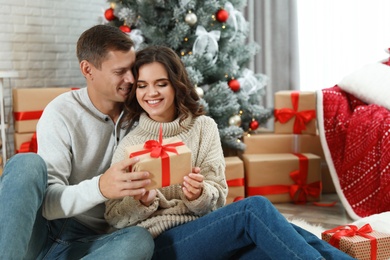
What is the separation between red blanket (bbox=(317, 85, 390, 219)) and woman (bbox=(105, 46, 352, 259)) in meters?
1.03

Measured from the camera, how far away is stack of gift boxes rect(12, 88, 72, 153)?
3201 millimetres

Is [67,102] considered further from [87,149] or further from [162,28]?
[162,28]

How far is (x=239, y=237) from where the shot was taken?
59.8 inches

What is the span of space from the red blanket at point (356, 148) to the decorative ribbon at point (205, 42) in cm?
64

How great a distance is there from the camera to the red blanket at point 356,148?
98.5 inches

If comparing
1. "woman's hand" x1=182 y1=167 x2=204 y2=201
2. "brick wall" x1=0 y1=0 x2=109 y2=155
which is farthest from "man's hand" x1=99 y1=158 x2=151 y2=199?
"brick wall" x1=0 y1=0 x2=109 y2=155

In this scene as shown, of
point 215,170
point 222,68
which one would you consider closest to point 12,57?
point 222,68

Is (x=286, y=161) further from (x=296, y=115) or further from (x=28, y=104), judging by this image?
(x=28, y=104)

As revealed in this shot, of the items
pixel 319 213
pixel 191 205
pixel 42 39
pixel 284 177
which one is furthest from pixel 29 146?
pixel 191 205

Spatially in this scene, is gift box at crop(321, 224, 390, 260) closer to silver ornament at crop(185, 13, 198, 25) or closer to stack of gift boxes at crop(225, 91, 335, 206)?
stack of gift boxes at crop(225, 91, 335, 206)

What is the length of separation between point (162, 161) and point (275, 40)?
9.47 ft

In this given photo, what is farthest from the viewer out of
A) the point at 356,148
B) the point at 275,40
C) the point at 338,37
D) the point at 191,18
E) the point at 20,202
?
the point at 275,40

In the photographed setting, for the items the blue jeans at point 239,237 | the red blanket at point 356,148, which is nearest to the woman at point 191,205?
the blue jeans at point 239,237

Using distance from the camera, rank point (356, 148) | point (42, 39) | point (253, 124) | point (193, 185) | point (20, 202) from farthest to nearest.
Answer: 1. point (42, 39)
2. point (253, 124)
3. point (356, 148)
4. point (193, 185)
5. point (20, 202)
